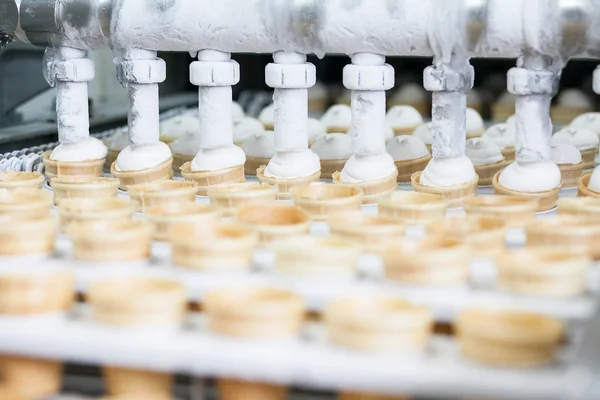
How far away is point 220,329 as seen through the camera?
101cm

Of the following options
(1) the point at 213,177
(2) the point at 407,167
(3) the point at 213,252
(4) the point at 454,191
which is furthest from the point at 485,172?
(3) the point at 213,252

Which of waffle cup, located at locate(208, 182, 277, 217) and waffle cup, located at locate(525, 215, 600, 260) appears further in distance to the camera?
waffle cup, located at locate(208, 182, 277, 217)

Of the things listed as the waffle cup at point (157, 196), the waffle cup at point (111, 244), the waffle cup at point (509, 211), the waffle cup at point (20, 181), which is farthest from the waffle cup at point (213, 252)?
the waffle cup at point (20, 181)

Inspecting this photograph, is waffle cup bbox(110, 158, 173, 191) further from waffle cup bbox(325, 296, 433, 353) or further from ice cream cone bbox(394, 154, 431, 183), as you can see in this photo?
waffle cup bbox(325, 296, 433, 353)

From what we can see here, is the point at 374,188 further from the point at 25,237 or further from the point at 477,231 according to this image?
the point at 25,237

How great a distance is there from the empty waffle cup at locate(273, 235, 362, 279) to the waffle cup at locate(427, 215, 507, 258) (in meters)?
0.15

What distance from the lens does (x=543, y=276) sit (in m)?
1.04

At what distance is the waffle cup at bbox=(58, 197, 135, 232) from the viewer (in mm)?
1315

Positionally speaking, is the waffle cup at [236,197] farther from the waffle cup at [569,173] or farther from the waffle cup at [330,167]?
the waffle cup at [569,173]

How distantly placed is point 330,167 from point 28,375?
903 millimetres

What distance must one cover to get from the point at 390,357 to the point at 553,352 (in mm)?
175

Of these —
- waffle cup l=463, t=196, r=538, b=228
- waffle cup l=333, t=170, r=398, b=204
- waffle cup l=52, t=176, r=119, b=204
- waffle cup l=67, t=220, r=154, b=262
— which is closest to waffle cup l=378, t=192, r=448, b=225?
waffle cup l=463, t=196, r=538, b=228

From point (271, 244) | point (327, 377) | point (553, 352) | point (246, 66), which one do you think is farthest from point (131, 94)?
point (246, 66)

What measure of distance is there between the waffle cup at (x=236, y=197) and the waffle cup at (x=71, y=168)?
42 centimetres
